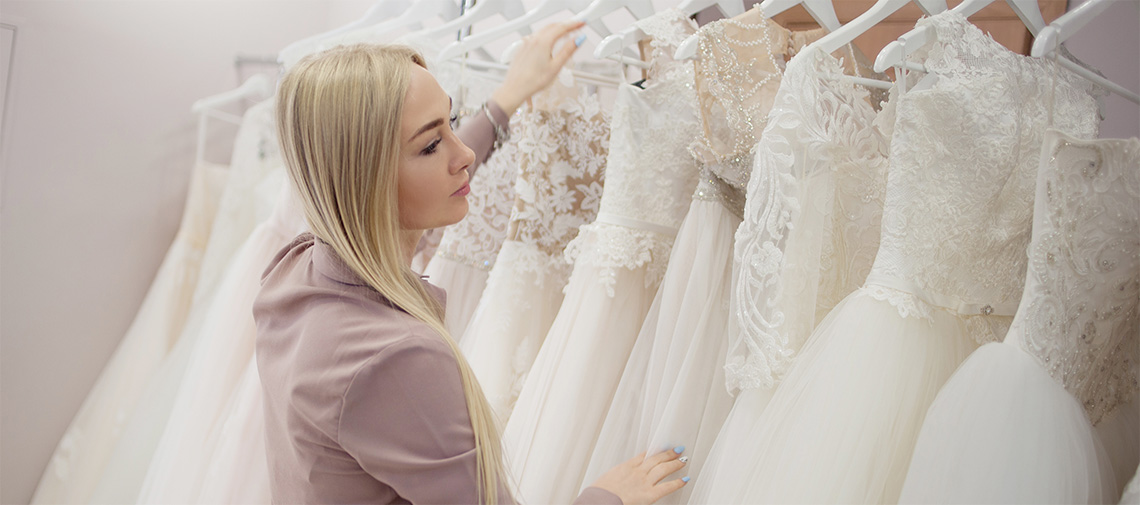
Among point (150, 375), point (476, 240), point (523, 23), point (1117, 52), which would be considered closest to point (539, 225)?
point (476, 240)

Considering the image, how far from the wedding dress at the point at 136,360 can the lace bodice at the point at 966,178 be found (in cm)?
180

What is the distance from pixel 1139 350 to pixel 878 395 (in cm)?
31

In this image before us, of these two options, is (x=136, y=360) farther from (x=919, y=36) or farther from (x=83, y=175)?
(x=919, y=36)

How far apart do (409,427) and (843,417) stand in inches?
17.5

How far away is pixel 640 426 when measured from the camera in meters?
0.99

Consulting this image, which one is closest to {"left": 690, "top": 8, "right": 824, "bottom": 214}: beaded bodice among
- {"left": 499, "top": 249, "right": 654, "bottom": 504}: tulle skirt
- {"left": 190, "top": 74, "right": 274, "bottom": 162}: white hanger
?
{"left": 499, "top": 249, "right": 654, "bottom": 504}: tulle skirt

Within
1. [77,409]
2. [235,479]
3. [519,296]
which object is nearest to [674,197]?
[519,296]

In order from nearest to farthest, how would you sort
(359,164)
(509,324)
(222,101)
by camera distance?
(359,164) < (509,324) < (222,101)

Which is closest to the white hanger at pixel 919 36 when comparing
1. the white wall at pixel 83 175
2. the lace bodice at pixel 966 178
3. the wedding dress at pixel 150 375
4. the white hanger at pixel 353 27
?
the lace bodice at pixel 966 178

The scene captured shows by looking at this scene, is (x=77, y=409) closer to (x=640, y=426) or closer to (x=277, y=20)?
(x=277, y=20)

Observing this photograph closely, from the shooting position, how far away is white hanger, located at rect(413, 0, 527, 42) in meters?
1.35

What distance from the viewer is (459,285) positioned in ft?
4.79

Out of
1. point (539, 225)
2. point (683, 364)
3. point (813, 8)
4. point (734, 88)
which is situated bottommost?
point (683, 364)

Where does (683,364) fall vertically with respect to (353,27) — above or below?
below
